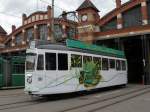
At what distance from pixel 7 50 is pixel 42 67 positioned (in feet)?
121

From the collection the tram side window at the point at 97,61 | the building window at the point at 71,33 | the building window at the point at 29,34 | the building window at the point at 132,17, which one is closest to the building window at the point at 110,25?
the building window at the point at 132,17

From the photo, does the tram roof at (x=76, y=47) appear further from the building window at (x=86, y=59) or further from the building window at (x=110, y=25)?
the building window at (x=110, y=25)

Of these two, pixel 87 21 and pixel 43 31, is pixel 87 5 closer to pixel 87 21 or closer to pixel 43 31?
pixel 87 21

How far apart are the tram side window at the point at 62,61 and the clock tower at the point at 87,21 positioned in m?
20.2

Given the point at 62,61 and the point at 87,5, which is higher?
the point at 87,5

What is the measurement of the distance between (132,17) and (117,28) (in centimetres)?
222

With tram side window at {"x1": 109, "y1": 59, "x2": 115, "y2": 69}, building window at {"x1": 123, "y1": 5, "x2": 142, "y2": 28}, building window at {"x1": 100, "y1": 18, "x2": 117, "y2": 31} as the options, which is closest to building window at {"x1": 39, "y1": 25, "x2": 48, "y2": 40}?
building window at {"x1": 100, "y1": 18, "x2": 117, "y2": 31}

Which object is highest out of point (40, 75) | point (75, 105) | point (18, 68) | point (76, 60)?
point (76, 60)

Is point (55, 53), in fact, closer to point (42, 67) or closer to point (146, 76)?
point (42, 67)

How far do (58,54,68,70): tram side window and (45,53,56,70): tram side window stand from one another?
1.18ft

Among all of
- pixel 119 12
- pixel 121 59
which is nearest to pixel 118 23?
pixel 119 12

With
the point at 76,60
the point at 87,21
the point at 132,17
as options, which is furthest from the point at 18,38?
the point at 76,60

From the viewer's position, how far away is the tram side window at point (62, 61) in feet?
53.8

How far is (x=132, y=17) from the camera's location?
3622cm
